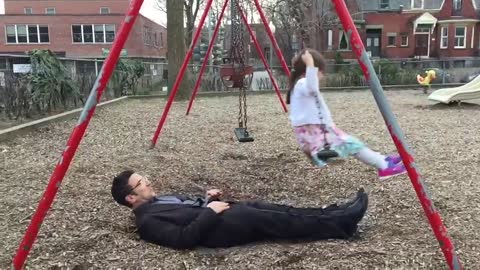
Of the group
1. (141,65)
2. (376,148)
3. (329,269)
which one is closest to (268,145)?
(376,148)

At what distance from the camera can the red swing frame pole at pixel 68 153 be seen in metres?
2.40

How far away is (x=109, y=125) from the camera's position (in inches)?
307

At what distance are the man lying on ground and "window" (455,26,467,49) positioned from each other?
35082 millimetres

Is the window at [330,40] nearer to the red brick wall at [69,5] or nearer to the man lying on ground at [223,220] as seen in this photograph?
the red brick wall at [69,5]

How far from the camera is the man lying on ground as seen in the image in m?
2.67

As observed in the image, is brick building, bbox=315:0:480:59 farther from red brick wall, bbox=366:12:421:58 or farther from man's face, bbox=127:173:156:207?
man's face, bbox=127:173:156:207

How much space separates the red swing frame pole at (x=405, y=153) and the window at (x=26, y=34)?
4224cm

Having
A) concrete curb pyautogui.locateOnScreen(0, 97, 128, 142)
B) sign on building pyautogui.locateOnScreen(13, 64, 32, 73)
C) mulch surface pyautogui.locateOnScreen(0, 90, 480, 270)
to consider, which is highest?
sign on building pyautogui.locateOnScreen(13, 64, 32, 73)

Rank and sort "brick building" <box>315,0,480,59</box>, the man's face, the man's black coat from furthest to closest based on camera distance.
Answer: "brick building" <box>315,0,480,59</box> < the man's face < the man's black coat

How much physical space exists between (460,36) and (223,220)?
117 ft

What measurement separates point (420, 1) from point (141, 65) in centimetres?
2603

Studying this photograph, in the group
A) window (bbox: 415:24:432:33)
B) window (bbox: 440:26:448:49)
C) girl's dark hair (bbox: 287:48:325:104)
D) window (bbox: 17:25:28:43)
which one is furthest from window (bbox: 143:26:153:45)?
girl's dark hair (bbox: 287:48:325:104)

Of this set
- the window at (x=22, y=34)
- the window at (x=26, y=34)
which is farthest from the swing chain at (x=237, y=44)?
the window at (x=22, y=34)

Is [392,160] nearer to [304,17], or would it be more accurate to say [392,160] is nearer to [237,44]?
[237,44]
